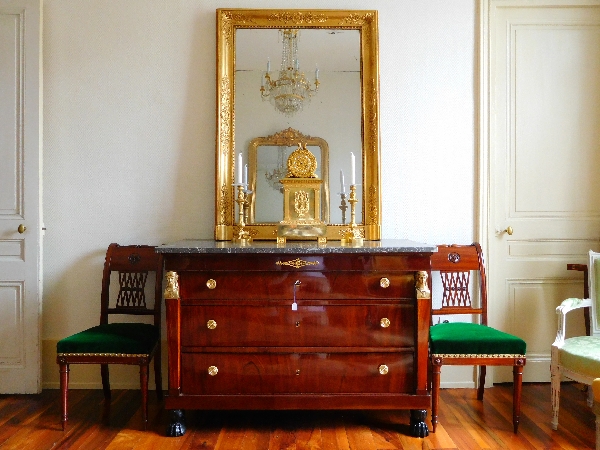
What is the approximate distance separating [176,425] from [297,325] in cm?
81

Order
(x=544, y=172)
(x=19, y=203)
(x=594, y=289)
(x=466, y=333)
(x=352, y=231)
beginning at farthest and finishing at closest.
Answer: (x=544, y=172) → (x=19, y=203) → (x=352, y=231) → (x=594, y=289) → (x=466, y=333)

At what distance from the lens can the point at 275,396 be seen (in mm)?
2658

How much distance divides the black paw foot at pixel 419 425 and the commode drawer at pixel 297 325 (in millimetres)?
399

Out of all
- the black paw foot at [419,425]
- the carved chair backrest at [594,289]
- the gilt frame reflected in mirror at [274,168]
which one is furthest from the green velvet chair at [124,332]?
the carved chair backrest at [594,289]

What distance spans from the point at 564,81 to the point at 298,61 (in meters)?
1.79

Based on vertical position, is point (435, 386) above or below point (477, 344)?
below

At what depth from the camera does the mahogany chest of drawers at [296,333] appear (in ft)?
8.66

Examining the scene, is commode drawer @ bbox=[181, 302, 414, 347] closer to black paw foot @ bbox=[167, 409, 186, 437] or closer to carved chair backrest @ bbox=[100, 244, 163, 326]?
black paw foot @ bbox=[167, 409, 186, 437]

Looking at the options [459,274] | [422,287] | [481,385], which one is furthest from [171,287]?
[481,385]

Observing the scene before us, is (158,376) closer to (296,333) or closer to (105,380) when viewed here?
(105,380)

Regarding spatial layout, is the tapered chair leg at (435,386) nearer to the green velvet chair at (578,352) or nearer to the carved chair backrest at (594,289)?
the green velvet chair at (578,352)

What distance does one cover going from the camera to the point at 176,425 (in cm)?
267

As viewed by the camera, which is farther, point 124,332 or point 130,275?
point 130,275

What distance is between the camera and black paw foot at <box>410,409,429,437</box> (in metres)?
2.66
